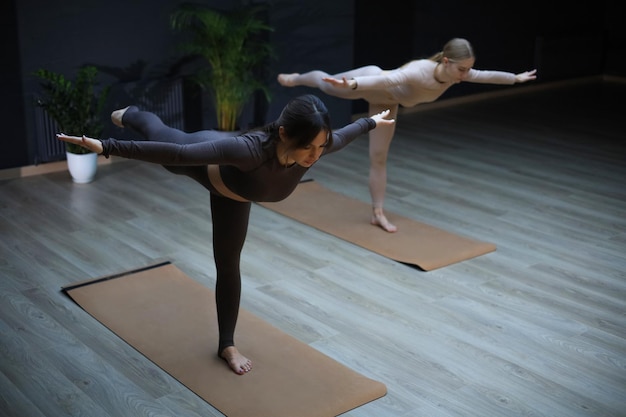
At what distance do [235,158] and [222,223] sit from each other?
45 centimetres

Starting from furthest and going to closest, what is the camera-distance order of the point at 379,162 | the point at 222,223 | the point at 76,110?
the point at 76,110
the point at 379,162
the point at 222,223

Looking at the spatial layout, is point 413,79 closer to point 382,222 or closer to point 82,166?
point 382,222

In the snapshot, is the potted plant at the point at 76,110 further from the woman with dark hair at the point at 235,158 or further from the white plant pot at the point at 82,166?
the woman with dark hair at the point at 235,158

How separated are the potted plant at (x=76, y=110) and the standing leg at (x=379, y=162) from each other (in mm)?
2048

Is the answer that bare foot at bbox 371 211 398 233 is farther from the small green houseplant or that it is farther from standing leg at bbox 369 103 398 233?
the small green houseplant

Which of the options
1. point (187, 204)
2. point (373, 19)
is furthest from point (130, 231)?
point (373, 19)

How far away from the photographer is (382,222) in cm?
536

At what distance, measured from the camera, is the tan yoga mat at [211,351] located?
3441 mm

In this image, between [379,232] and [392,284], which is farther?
[379,232]

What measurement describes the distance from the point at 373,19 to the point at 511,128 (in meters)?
1.65

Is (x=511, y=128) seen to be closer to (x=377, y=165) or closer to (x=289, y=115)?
(x=377, y=165)

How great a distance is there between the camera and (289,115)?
10.1 feet

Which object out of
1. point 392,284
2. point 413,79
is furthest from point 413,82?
point 392,284

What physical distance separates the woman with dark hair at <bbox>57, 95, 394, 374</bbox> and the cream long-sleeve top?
1075 millimetres
